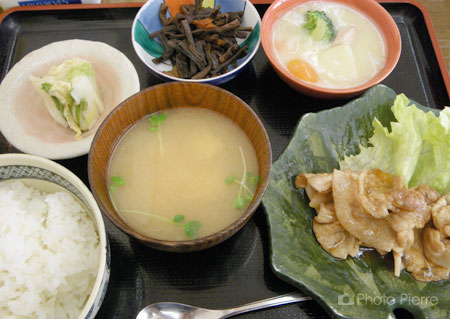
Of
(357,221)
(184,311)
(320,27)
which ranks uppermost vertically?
(320,27)

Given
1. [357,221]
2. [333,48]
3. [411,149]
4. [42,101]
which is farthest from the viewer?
[333,48]

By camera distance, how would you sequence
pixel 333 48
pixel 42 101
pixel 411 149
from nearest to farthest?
pixel 411 149, pixel 42 101, pixel 333 48

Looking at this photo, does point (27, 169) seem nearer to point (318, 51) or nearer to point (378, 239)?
point (378, 239)

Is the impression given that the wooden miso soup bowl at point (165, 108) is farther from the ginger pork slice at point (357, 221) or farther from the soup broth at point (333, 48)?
the soup broth at point (333, 48)

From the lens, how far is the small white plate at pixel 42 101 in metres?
1.72

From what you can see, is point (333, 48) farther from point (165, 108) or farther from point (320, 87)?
point (165, 108)

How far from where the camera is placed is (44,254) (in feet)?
4.62

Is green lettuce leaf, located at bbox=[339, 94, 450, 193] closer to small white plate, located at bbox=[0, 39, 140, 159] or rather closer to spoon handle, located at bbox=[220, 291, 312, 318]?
spoon handle, located at bbox=[220, 291, 312, 318]

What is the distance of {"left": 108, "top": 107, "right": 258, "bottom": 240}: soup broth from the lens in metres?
1.51

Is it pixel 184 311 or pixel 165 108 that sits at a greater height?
pixel 165 108

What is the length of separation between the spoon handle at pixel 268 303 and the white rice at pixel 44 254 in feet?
1.87

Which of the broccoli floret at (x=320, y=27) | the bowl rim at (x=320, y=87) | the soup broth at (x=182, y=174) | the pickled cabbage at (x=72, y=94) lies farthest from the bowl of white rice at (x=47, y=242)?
the broccoli floret at (x=320, y=27)

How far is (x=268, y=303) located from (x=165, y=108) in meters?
1.01

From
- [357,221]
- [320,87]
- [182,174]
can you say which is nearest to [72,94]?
[182,174]
